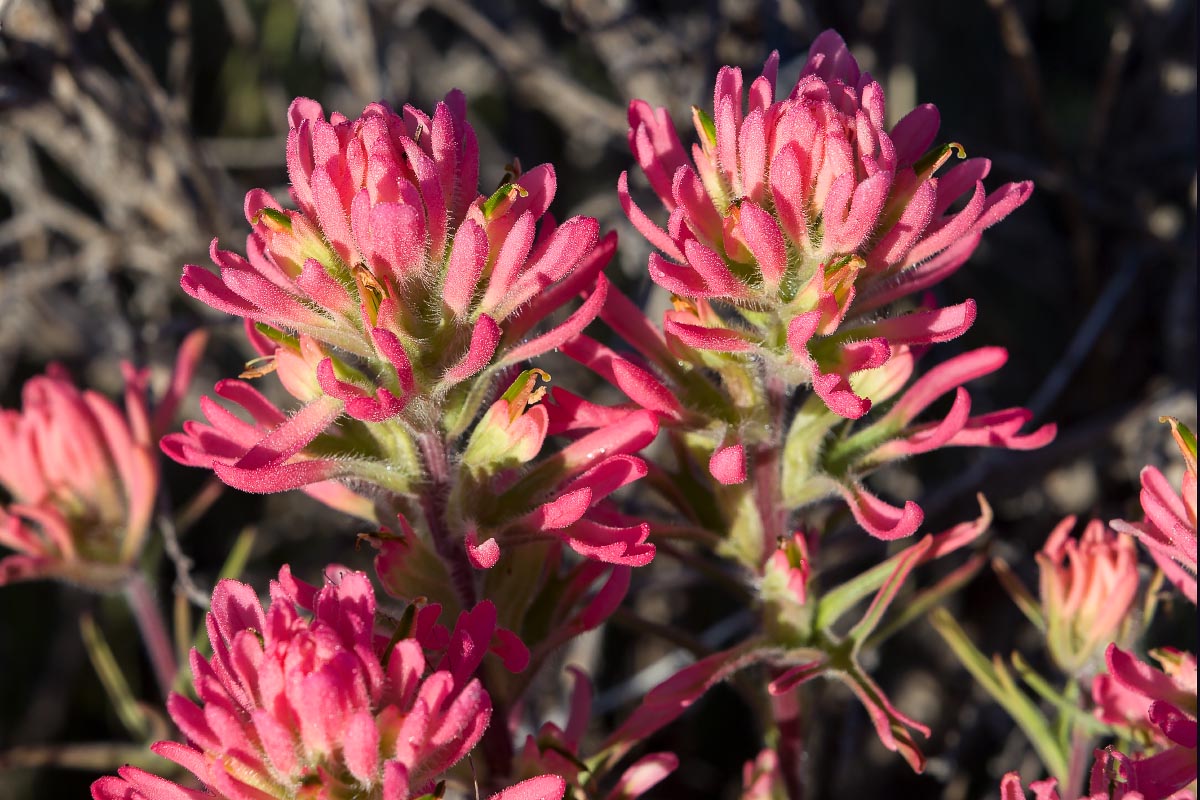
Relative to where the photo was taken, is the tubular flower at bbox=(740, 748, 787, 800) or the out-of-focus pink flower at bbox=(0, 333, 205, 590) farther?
the out-of-focus pink flower at bbox=(0, 333, 205, 590)

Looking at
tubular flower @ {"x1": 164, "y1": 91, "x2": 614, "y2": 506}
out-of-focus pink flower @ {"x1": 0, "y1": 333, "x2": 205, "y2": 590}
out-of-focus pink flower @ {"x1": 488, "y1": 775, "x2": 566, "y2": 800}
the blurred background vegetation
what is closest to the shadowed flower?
out-of-focus pink flower @ {"x1": 488, "y1": 775, "x2": 566, "y2": 800}

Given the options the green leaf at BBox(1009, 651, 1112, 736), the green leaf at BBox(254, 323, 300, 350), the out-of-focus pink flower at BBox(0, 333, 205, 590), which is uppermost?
the green leaf at BBox(254, 323, 300, 350)

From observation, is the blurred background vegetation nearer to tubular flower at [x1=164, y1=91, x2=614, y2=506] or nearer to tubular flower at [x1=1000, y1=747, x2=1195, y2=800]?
tubular flower at [x1=1000, y1=747, x2=1195, y2=800]

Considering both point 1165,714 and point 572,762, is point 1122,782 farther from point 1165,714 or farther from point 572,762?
point 572,762

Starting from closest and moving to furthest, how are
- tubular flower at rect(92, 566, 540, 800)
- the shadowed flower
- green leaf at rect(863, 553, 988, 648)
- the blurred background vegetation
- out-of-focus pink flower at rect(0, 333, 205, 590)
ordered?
tubular flower at rect(92, 566, 540, 800), the shadowed flower, green leaf at rect(863, 553, 988, 648), out-of-focus pink flower at rect(0, 333, 205, 590), the blurred background vegetation

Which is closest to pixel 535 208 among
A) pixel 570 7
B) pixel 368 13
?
pixel 570 7

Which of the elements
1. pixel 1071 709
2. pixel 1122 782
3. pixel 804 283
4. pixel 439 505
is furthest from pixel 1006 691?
pixel 439 505
